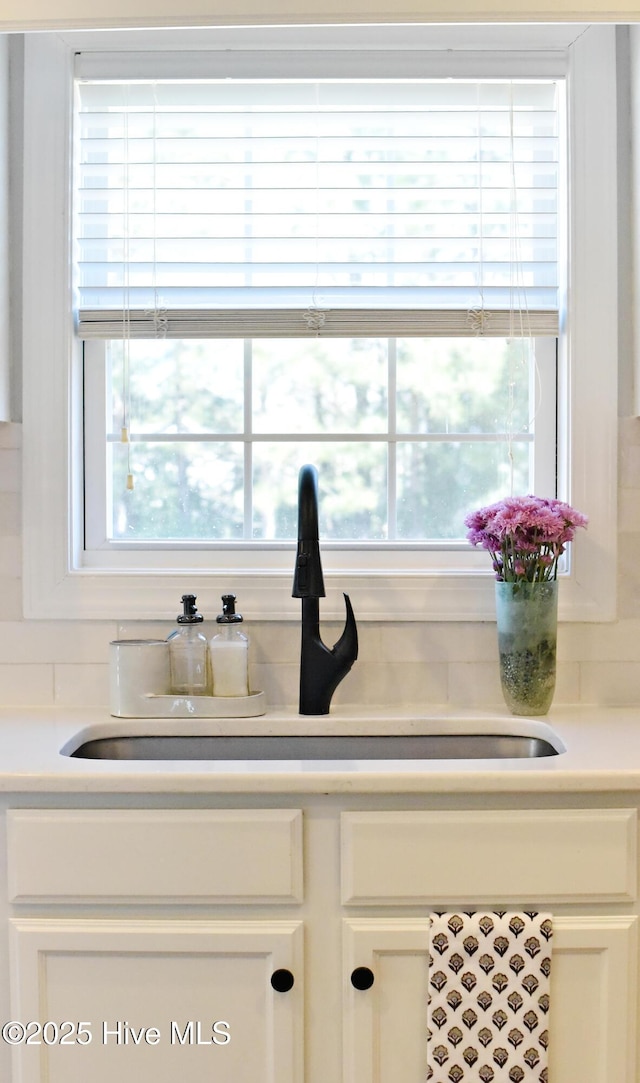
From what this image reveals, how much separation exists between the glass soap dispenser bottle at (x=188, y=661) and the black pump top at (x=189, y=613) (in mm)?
22

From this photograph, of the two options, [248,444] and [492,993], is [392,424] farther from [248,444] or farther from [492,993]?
[492,993]

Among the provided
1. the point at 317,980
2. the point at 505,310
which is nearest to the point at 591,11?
the point at 505,310

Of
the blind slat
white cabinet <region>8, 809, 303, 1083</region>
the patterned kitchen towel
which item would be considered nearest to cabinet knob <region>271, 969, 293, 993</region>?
white cabinet <region>8, 809, 303, 1083</region>

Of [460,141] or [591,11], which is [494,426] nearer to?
[460,141]

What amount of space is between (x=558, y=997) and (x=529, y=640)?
2.17 feet

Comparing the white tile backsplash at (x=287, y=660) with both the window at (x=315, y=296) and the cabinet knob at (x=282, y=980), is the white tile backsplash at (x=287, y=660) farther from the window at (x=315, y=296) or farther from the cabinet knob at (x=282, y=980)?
the cabinet knob at (x=282, y=980)

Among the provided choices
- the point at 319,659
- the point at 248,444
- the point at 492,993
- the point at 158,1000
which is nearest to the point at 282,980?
the point at 158,1000

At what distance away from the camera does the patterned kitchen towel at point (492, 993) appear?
141 centimetres

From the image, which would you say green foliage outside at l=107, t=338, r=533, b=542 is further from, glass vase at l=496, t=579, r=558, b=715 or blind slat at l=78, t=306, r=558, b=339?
glass vase at l=496, t=579, r=558, b=715

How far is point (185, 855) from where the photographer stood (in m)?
1.43

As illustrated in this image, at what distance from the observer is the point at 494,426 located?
83.0 inches

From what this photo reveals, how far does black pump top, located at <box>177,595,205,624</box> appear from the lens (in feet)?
6.12

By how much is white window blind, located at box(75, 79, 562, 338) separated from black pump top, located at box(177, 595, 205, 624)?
604 millimetres

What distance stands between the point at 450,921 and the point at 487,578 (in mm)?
798
